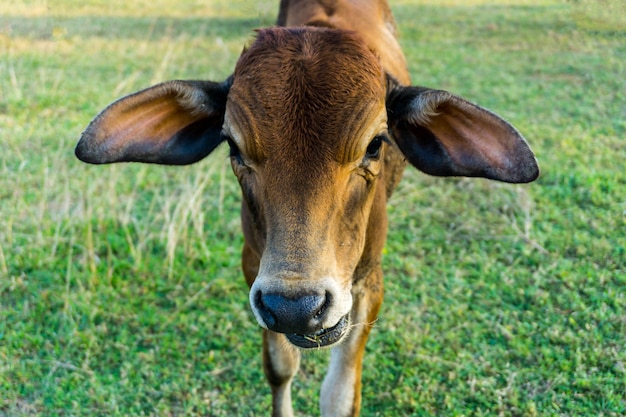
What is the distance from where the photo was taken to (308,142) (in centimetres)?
239

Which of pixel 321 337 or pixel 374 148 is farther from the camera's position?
pixel 374 148

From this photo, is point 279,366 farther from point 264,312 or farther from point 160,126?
point 160,126

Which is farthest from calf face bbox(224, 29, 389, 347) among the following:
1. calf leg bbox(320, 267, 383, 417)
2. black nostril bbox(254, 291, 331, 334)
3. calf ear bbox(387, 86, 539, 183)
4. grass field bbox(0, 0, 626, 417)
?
grass field bbox(0, 0, 626, 417)

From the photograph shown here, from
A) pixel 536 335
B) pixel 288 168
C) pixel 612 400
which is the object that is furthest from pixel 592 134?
pixel 288 168

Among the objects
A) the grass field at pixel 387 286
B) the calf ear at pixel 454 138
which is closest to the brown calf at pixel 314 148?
the calf ear at pixel 454 138

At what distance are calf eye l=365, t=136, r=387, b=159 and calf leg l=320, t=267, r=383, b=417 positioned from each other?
89 centimetres

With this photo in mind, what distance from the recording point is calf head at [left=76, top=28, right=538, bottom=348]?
2.26 m

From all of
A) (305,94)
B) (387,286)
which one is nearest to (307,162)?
(305,94)

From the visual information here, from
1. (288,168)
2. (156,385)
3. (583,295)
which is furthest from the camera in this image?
(583,295)

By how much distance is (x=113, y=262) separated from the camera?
4.79 m

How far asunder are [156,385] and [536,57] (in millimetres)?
7667

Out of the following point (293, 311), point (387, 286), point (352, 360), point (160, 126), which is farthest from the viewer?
point (387, 286)

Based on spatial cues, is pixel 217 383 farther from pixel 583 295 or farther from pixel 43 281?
pixel 583 295

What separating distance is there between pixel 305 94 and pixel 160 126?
90 cm
